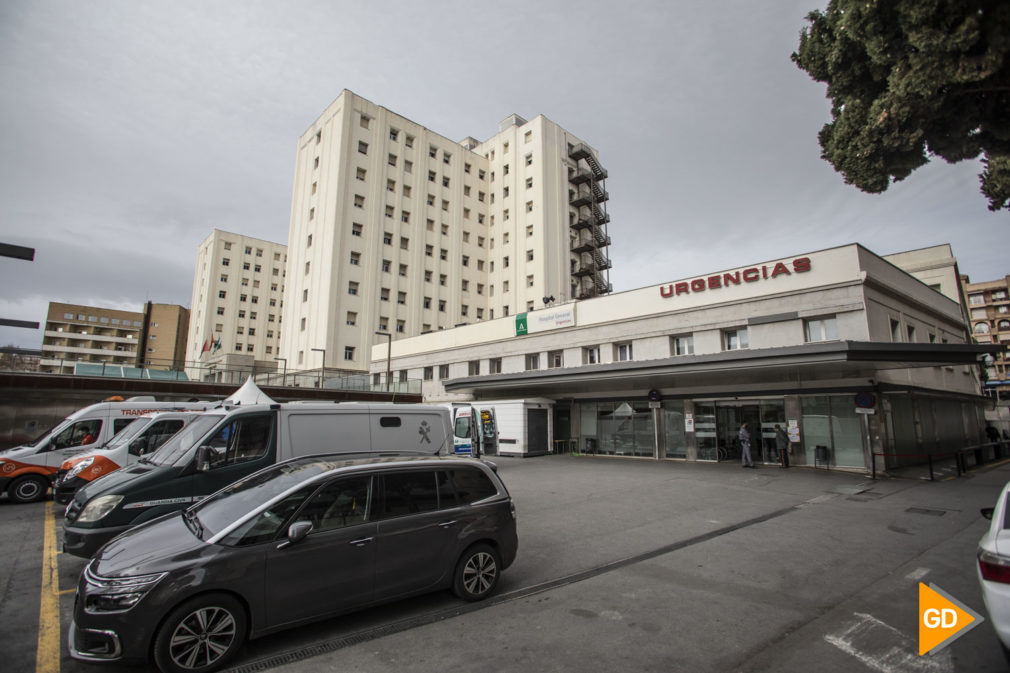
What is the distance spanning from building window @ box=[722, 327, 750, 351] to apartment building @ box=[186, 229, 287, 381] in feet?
219

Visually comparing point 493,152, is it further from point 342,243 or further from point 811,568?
point 811,568

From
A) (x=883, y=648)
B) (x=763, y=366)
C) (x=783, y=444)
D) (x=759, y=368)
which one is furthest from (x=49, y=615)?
(x=783, y=444)

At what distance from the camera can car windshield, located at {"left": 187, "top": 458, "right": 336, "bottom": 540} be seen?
447 centimetres

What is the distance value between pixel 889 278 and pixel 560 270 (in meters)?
30.2

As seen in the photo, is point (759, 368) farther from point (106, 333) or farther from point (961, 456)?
point (106, 333)

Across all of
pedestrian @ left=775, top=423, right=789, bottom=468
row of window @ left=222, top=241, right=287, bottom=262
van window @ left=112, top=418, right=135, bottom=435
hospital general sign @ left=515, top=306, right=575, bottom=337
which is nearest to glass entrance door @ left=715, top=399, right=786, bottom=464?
pedestrian @ left=775, top=423, right=789, bottom=468

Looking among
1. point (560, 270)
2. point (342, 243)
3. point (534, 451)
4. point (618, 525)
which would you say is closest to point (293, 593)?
point (618, 525)

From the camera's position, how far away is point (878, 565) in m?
6.47

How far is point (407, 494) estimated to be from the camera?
5027mm

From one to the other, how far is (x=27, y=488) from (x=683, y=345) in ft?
73.9

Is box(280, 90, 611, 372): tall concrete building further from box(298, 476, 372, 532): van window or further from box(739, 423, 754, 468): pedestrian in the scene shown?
box(298, 476, 372, 532): van window

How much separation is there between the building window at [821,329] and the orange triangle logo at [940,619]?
14151 mm

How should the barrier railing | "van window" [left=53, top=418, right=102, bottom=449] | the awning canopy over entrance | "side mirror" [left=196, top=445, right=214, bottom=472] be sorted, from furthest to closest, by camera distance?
the barrier railing
the awning canopy over entrance
"van window" [left=53, top=418, right=102, bottom=449]
"side mirror" [left=196, top=445, right=214, bottom=472]

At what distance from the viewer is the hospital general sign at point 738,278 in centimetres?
1845
